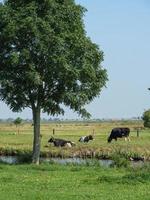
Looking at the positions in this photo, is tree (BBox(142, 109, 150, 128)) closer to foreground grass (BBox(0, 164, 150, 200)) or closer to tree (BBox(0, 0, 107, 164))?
tree (BBox(0, 0, 107, 164))

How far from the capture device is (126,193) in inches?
837

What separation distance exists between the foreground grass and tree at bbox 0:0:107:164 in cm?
615

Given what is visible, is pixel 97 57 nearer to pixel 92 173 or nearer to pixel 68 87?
pixel 68 87

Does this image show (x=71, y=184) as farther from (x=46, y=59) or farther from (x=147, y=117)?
(x=147, y=117)

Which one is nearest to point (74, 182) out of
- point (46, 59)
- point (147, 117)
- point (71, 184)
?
point (71, 184)

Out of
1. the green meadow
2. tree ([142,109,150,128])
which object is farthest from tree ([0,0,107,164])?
tree ([142,109,150,128])

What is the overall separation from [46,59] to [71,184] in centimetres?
1311

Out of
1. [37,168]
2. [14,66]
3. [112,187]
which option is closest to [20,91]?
[14,66]

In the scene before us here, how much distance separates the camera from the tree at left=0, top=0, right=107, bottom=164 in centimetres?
3547

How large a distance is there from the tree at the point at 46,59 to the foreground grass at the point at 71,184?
6.15 metres

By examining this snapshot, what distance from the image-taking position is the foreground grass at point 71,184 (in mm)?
20328

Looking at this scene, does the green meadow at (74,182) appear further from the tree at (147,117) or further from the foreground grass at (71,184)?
the tree at (147,117)

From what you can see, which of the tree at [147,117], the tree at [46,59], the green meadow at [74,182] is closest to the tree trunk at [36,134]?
the tree at [46,59]

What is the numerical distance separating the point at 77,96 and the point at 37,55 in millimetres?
3720
